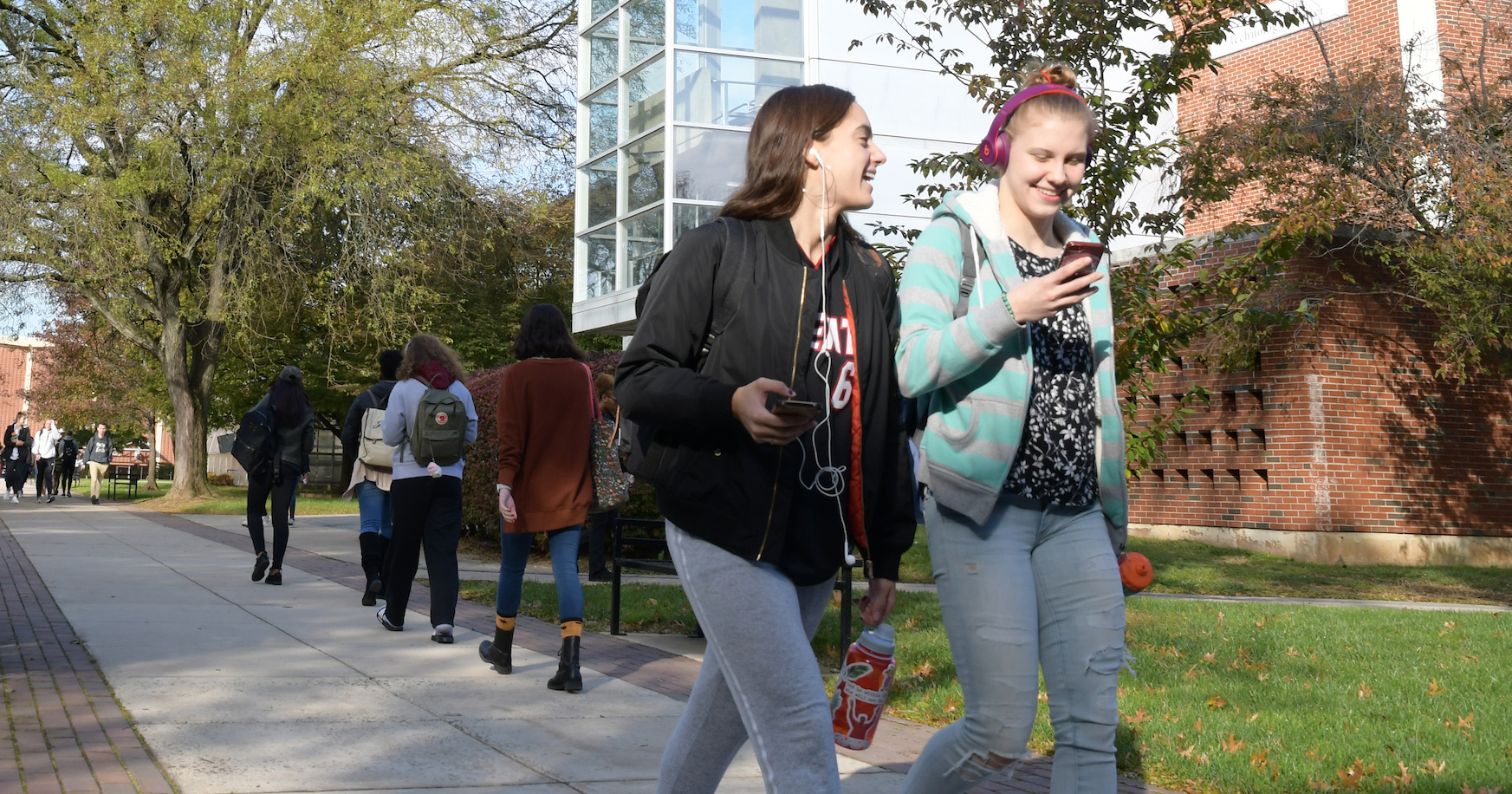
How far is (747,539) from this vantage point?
8.63 ft

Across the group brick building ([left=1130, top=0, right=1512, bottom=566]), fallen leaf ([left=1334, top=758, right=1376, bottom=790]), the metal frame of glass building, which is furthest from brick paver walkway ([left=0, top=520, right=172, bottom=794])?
the metal frame of glass building

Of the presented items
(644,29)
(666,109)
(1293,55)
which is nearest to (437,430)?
(666,109)

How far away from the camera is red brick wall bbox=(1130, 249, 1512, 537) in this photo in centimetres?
1638

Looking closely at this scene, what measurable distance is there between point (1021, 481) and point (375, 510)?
7654 millimetres

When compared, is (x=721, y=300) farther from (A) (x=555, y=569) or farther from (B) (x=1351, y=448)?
(B) (x=1351, y=448)

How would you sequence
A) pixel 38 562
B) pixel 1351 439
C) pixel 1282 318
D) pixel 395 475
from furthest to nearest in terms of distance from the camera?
1. pixel 1351 439
2. pixel 38 562
3. pixel 1282 318
4. pixel 395 475

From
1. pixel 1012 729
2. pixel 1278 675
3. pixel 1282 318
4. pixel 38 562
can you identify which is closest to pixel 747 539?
pixel 1012 729

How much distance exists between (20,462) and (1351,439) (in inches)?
1064

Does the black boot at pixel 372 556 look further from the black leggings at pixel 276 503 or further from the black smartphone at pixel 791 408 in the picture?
the black smartphone at pixel 791 408

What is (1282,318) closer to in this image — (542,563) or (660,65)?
(542,563)

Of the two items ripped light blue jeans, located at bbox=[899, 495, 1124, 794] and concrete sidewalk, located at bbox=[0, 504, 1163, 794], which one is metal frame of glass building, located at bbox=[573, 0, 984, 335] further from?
ripped light blue jeans, located at bbox=[899, 495, 1124, 794]

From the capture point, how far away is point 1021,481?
293 centimetres

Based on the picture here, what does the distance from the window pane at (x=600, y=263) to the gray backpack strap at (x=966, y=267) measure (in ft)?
77.7

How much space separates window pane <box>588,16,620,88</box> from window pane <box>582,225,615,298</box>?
3.17 metres
